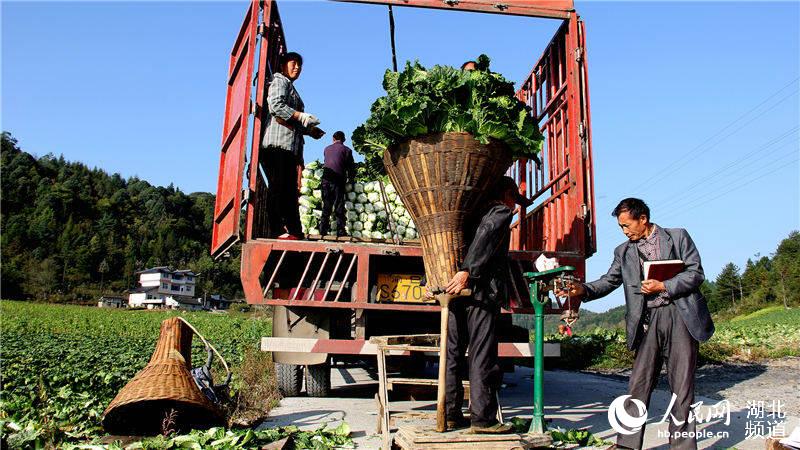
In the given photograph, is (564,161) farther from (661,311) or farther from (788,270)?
(788,270)

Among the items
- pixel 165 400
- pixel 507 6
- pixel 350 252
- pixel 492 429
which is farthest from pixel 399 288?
pixel 507 6

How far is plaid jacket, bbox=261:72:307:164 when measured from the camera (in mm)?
6488

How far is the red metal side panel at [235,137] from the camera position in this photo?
613 cm

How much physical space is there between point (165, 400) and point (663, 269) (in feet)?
11.5

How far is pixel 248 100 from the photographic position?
624cm

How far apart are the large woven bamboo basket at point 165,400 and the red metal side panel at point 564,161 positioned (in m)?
3.72

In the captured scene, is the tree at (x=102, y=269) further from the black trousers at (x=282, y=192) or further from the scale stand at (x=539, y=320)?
the scale stand at (x=539, y=320)

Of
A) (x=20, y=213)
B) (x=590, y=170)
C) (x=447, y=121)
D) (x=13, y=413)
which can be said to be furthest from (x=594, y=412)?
(x=20, y=213)

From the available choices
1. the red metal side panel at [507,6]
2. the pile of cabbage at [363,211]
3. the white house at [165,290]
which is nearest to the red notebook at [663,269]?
the pile of cabbage at [363,211]

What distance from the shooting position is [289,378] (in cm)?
696

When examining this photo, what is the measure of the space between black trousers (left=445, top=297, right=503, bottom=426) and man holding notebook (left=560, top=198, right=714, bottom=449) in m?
0.81

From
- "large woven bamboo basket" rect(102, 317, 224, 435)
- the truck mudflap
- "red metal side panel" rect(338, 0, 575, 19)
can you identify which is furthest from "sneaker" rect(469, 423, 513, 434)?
"red metal side panel" rect(338, 0, 575, 19)

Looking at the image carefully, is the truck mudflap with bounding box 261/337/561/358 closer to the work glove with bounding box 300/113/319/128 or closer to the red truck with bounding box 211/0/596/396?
the red truck with bounding box 211/0/596/396

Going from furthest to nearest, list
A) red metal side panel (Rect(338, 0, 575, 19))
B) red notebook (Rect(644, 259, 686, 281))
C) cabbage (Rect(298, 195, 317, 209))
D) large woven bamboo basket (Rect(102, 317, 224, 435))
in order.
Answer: cabbage (Rect(298, 195, 317, 209)) → red metal side panel (Rect(338, 0, 575, 19)) → large woven bamboo basket (Rect(102, 317, 224, 435)) → red notebook (Rect(644, 259, 686, 281))
